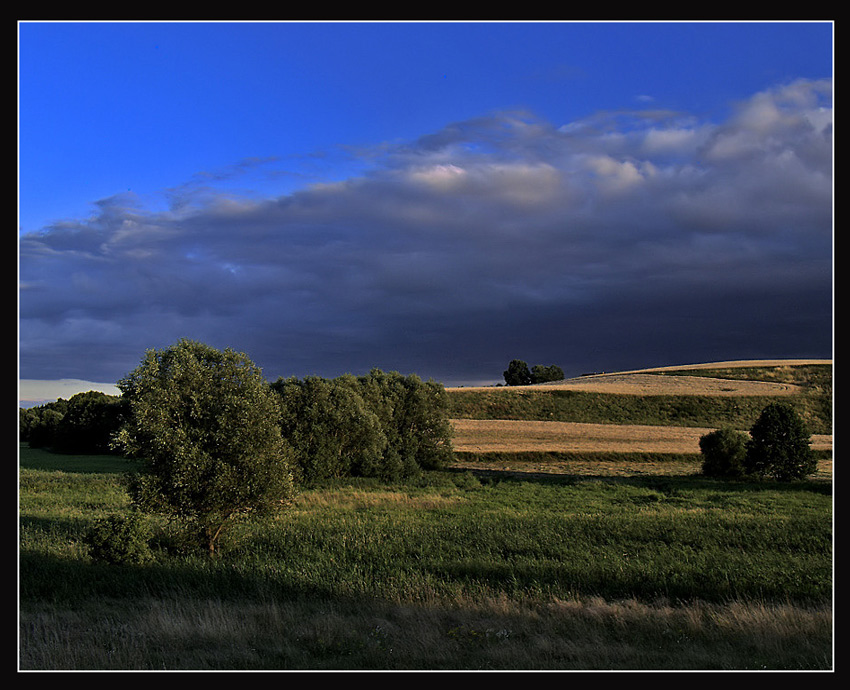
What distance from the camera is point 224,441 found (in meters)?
19.5

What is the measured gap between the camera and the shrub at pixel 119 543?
18.4 metres

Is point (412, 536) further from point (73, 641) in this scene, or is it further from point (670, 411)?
point (670, 411)

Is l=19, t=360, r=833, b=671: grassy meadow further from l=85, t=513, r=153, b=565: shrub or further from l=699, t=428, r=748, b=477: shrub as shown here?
l=699, t=428, r=748, b=477: shrub

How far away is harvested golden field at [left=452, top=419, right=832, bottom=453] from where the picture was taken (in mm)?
Result: 65875

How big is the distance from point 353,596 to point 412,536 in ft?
31.1

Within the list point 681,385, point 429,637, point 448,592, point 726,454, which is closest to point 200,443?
point 448,592

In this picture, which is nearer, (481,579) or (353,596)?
(353,596)

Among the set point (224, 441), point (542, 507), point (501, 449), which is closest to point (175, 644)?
point (224, 441)

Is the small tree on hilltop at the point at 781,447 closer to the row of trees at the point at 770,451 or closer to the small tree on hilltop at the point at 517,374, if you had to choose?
the row of trees at the point at 770,451

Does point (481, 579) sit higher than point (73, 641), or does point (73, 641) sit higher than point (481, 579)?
point (73, 641)

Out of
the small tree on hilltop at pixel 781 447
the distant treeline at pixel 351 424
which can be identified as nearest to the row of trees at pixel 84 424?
the distant treeline at pixel 351 424

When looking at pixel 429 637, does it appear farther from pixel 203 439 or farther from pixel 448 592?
pixel 203 439

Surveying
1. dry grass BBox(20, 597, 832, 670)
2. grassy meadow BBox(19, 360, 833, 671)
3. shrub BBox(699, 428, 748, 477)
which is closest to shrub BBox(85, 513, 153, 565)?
grassy meadow BBox(19, 360, 833, 671)

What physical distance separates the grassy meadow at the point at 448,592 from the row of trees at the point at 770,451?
1592 cm
